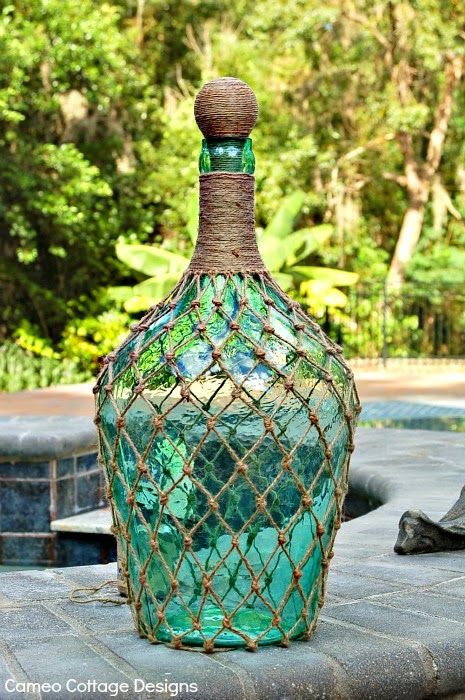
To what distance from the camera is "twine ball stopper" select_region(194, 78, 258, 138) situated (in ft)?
8.21

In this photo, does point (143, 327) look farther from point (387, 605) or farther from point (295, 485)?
point (387, 605)

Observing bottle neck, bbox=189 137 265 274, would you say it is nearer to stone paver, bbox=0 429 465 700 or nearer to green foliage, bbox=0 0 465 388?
stone paver, bbox=0 429 465 700

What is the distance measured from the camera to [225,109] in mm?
2500

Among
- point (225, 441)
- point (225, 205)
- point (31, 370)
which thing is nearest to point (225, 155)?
point (225, 205)

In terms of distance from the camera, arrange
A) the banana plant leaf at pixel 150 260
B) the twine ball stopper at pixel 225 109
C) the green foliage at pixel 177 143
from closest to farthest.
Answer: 1. the twine ball stopper at pixel 225 109
2. the green foliage at pixel 177 143
3. the banana plant leaf at pixel 150 260

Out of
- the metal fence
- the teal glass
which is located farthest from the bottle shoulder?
the metal fence

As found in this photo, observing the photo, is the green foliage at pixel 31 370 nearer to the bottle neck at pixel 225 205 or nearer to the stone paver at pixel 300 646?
the stone paver at pixel 300 646

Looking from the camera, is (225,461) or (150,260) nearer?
(225,461)

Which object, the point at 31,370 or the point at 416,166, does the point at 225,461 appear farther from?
the point at 416,166

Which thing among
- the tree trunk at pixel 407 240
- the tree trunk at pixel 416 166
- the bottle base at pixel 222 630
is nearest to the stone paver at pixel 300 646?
the bottle base at pixel 222 630

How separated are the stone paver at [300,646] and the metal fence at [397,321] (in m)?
13.3

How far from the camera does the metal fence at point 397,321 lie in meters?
16.9

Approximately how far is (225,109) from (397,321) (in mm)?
15232

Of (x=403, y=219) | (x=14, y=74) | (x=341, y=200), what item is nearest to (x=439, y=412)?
(x=14, y=74)
